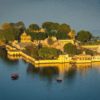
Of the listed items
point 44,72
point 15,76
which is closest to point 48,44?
point 44,72

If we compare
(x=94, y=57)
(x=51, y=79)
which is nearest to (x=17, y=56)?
(x=94, y=57)

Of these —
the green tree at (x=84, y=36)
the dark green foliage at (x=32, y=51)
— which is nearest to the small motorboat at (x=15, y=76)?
the dark green foliage at (x=32, y=51)

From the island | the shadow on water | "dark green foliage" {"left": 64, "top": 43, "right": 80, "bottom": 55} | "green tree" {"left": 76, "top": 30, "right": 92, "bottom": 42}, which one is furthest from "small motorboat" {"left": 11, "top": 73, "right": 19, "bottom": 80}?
"green tree" {"left": 76, "top": 30, "right": 92, "bottom": 42}

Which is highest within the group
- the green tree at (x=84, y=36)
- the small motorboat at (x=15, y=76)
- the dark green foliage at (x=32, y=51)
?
the green tree at (x=84, y=36)

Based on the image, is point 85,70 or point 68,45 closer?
point 85,70

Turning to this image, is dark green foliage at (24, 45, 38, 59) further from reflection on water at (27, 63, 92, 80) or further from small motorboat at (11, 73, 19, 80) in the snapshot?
small motorboat at (11, 73, 19, 80)

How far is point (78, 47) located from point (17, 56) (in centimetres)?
151

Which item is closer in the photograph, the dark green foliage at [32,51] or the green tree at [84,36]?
the dark green foliage at [32,51]

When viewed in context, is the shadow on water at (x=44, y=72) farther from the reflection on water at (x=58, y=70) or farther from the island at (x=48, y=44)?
the island at (x=48, y=44)

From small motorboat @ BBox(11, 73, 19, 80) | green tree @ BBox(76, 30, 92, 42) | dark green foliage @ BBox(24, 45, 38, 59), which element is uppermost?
green tree @ BBox(76, 30, 92, 42)

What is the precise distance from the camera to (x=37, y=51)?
16.3 meters

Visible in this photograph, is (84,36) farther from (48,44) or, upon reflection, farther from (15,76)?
(15,76)

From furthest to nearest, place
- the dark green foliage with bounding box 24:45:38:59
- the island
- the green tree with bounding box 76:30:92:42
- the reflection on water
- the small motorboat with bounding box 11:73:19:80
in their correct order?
the green tree with bounding box 76:30:92:42, the dark green foliage with bounding box 24:45:38:59, the island, the reflection on water, the small motorboat with bounding box 11:73:19:80

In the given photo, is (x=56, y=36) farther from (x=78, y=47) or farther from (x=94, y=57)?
(x=94, y=57)
